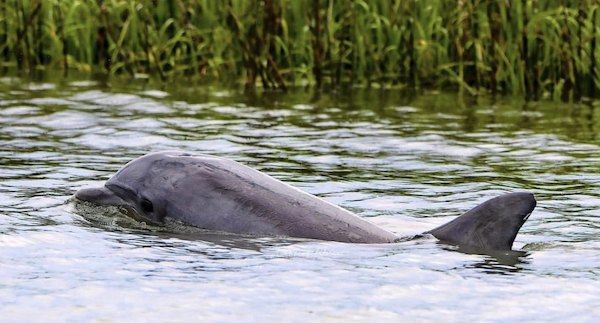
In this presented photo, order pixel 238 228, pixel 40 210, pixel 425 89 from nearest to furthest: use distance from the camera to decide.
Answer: pixel 238 228
pixel 40 210
pixel 425 89

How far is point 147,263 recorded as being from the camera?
6863 mm

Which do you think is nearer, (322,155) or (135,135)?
(322,155)

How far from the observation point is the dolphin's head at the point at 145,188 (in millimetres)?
7979

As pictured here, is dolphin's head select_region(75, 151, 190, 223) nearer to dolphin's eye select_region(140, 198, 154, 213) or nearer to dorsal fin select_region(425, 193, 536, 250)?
dolphin's eye select_region(140, 198, 154, 213)

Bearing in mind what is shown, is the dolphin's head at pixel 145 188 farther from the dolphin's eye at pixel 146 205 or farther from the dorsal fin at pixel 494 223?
the dorsal fin at pixel 494 223

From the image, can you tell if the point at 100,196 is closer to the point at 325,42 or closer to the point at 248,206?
the point at 248,206

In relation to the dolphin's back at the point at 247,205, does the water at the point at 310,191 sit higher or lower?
lower

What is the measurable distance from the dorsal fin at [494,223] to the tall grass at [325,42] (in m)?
7.38

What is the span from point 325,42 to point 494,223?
8656 mm

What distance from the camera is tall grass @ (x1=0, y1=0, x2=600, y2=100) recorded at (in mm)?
14750

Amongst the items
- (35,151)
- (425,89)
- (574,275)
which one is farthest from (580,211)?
(425,89)

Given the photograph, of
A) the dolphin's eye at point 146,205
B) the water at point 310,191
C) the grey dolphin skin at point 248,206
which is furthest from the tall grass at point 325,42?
the dolphin's eye at point 146,205

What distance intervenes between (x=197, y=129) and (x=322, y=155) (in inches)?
68.8

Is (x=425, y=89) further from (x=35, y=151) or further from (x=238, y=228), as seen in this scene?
(x=238, y=228)
